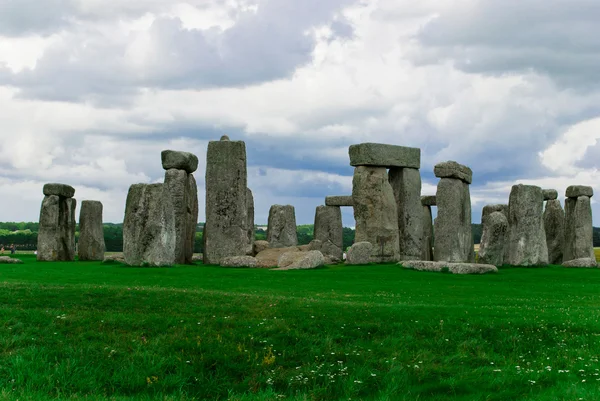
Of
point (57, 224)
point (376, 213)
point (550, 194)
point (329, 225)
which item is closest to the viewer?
point (376, 213)

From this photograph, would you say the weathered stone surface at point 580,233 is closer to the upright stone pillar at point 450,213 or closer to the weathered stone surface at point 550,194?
the weathered stone surface at point 550,194

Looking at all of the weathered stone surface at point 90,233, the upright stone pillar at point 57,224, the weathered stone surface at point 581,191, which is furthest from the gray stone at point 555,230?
the upright stone pillar at point 57,224

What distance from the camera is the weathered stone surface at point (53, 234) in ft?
112

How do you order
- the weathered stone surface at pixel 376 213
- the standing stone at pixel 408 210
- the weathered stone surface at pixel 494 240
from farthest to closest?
the standing stone at pixel 408 210, the weathered stone surface at pixel 376 213, the weathered stone surface at pixel 494 240

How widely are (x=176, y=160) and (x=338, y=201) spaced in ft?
54.6

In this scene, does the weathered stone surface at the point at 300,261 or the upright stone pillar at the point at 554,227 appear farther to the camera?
the upright stone pillar at the point at 554,227

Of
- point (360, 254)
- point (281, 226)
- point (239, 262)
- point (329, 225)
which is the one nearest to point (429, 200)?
point (329, 225)

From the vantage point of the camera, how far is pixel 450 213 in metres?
30.0

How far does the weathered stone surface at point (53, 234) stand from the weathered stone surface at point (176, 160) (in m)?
7.37

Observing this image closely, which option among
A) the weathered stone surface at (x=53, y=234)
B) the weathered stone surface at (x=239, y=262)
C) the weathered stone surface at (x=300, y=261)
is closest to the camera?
the weathered stone surface at (x=300, y=261)

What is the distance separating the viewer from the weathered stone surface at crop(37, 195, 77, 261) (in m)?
34.1

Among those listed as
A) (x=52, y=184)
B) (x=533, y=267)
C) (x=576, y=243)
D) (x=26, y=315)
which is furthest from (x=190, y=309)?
(x=576, y=243)

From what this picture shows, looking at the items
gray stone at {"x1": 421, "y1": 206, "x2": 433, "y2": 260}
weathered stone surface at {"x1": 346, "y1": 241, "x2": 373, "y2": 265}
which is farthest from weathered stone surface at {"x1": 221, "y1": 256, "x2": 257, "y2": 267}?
gray stone at {"x1": 421, "y1": 206, "x2": 433, "y2": 260}

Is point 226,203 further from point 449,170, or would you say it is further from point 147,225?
point 449,170
